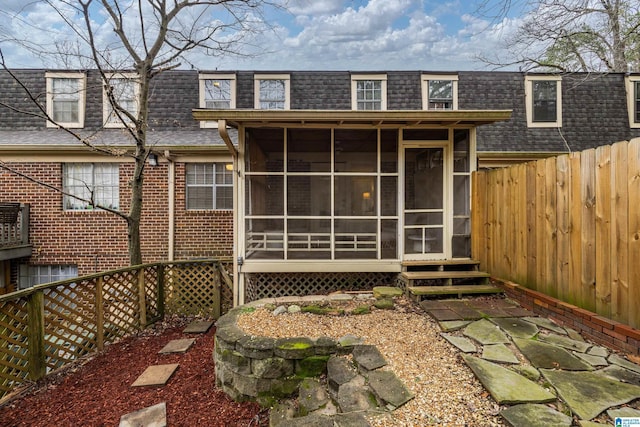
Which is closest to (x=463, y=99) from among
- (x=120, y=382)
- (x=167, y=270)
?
(x=167, y=270)

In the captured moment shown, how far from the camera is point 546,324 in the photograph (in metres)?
3.25

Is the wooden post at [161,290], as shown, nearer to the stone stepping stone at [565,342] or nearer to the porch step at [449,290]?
the porch step at [449,290]

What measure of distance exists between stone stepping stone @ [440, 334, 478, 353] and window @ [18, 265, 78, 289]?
8.31 m

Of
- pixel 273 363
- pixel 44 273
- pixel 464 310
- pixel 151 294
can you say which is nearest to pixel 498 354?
pixel 464 310

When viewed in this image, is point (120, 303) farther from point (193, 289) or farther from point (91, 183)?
point (91, 183)

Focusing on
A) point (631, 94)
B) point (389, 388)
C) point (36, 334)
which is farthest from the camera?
point (631, 94)

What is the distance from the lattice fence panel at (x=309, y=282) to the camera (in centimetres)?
508

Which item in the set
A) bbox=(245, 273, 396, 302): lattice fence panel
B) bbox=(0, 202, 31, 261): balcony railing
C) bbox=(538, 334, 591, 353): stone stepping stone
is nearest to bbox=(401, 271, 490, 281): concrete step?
bbox=(245, 273, 396, 302): lattice fence panel

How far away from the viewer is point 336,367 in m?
2.60

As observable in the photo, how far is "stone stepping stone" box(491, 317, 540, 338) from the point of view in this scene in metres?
2.99

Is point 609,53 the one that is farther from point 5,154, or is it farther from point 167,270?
point 5,154

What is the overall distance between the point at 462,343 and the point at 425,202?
2.71 meters

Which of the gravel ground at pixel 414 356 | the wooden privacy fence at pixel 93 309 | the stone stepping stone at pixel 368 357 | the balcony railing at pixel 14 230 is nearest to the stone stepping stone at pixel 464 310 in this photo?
the gravel ground at pixel 414 356

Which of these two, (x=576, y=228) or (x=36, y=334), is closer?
(x=576, y=228)
